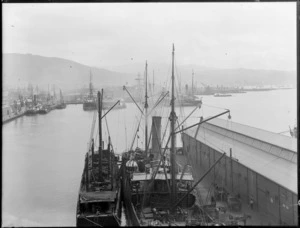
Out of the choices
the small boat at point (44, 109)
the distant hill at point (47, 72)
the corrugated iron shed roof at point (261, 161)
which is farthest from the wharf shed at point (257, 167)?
the small boat at point (44, 109)

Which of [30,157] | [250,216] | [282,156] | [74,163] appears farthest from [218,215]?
[30,157]

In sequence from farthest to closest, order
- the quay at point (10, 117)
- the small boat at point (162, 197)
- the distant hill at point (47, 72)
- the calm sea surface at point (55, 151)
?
1. the quay at point (10, 117)
2. the calm sea surface at point (55, 151)
3. the distant hill at point (47, 72)
4. the small boat at point (162, 197)

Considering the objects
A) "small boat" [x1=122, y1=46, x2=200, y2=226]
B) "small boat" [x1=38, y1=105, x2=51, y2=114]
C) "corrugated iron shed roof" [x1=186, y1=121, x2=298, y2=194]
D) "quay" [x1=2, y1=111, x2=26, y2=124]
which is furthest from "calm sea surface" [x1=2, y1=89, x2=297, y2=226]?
"small boat" [x1=122, y1=46, x2=200, y2=226]

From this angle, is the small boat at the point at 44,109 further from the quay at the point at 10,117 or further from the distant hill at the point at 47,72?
the distant hill at the point at 47,72

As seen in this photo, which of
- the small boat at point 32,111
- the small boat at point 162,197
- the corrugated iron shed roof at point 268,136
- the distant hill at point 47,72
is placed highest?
the distant hill at point 47,72

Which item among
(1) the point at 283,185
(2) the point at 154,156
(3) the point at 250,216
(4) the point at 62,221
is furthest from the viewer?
(2) the point at 154,156

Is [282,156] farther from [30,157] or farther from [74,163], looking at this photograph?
[30,157]
